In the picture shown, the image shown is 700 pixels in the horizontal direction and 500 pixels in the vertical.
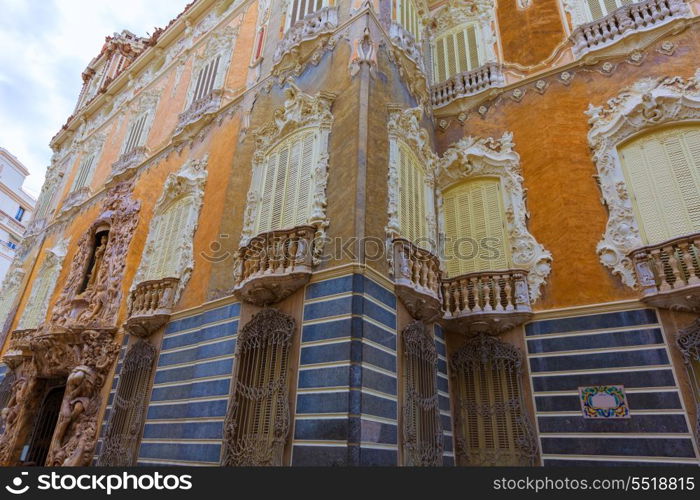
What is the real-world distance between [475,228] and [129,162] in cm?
1325

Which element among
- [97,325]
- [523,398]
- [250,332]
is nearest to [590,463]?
[523,398]

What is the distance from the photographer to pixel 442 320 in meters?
9.33

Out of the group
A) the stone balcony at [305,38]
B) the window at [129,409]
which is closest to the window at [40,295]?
the window at [129,409]

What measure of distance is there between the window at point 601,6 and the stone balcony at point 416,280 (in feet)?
26.6

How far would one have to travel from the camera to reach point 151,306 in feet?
35.7

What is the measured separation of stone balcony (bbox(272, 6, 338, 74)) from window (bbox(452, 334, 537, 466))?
26.7ft

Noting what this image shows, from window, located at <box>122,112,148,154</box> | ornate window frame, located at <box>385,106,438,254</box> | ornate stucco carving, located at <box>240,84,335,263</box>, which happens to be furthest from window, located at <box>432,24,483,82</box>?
window, located at <box>122,112,148,154</box>

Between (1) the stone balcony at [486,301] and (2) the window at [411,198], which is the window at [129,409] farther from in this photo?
(1) the stone balcony at [486,301]

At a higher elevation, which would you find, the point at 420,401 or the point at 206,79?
the point at 206,79

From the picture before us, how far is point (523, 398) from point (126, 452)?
8.39m

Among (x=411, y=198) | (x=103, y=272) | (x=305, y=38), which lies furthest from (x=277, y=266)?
(x=103, y=272)

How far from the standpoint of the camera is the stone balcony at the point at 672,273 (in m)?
7.26

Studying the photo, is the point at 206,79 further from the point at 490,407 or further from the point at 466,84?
the point at 490,407

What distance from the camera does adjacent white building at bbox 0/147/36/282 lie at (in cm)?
3362
